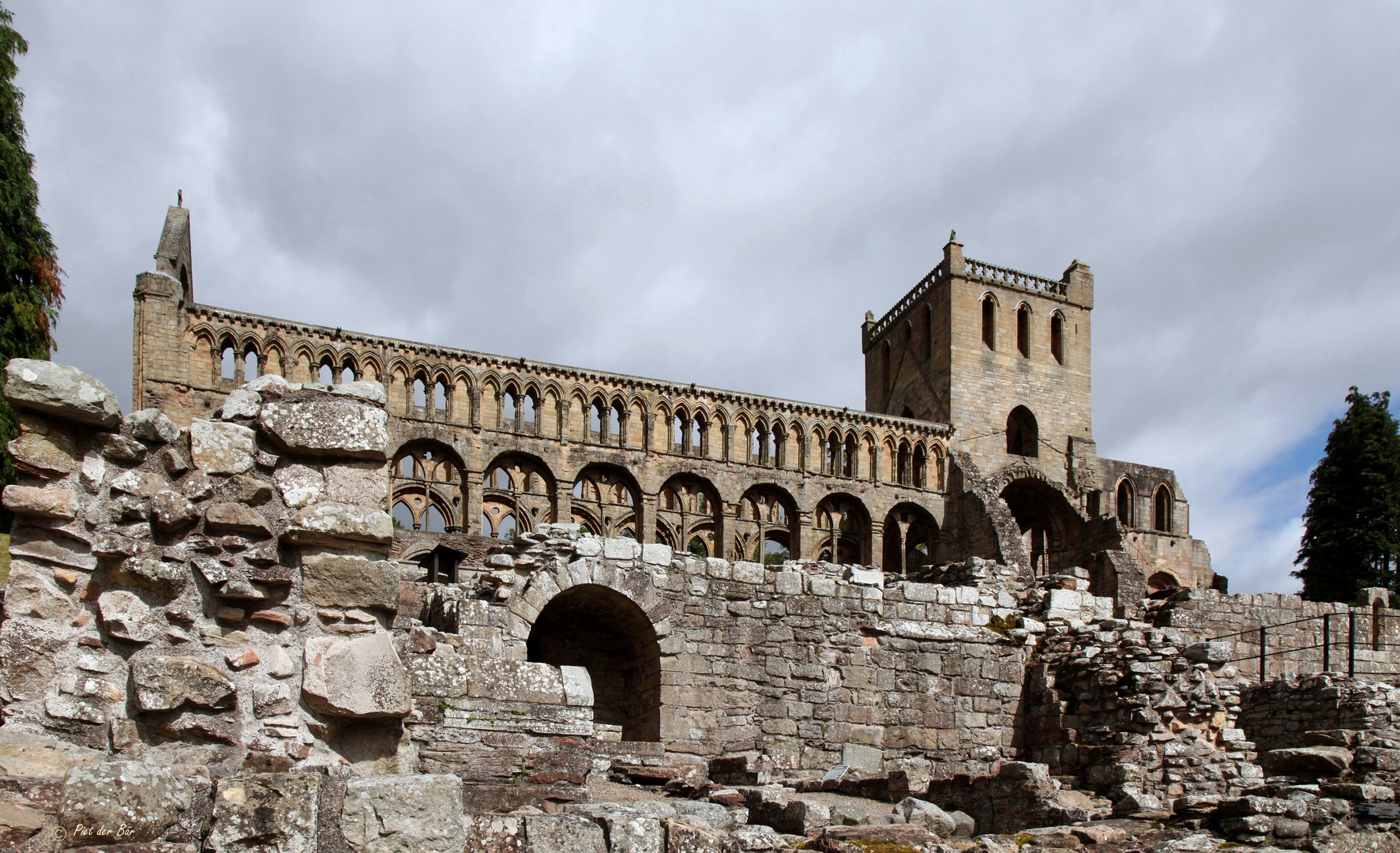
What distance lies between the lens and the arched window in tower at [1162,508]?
3997 centimetres

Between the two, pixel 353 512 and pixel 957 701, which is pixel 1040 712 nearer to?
pixel 957 701

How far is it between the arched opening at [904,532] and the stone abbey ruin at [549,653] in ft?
3.97

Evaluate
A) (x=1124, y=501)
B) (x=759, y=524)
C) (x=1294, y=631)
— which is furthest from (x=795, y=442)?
(x=1294, y=631)

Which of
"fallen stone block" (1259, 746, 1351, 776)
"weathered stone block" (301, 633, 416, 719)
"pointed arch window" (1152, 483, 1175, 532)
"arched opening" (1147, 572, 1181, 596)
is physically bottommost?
"fallen stone block" (1259, 746, 1351, 776)

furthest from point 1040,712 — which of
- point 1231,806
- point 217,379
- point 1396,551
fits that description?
point 1396,551

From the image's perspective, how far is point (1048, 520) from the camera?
1503 inches

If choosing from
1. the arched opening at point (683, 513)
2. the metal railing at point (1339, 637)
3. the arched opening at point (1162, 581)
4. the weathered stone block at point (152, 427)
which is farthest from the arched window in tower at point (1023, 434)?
the weathered stone block at point (152, 427)

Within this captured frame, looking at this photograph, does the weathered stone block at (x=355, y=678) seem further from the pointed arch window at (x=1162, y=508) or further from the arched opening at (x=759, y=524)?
the pointed arch window at (x=1162, y=508)

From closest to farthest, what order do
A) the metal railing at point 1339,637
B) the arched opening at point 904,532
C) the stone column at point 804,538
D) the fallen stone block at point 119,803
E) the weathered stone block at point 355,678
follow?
the fallen stone block at point 119,803
the weathered stone block at point 355,678
the metal railing at point 1339,637
the stone column at point 804,538
the arched opening at point 904,532

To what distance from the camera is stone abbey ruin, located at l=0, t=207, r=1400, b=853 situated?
11.8ft

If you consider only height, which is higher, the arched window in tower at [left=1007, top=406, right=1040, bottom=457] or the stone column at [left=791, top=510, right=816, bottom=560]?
the arched window in tower at [left=1007, top=406, right=1040, bottom=457]

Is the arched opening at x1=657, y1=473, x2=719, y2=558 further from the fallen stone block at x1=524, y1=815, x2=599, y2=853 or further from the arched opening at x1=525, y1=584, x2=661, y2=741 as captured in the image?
the fallen stone block at x1=524, y1=815, x2=599, y2=853

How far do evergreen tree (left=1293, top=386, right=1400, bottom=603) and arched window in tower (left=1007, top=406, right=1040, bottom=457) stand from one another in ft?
29.3

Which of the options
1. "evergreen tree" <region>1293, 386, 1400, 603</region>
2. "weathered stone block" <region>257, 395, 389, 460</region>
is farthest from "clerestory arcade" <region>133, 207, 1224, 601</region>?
"weathered stone block" <region>257, 395, 389, 460</region>
